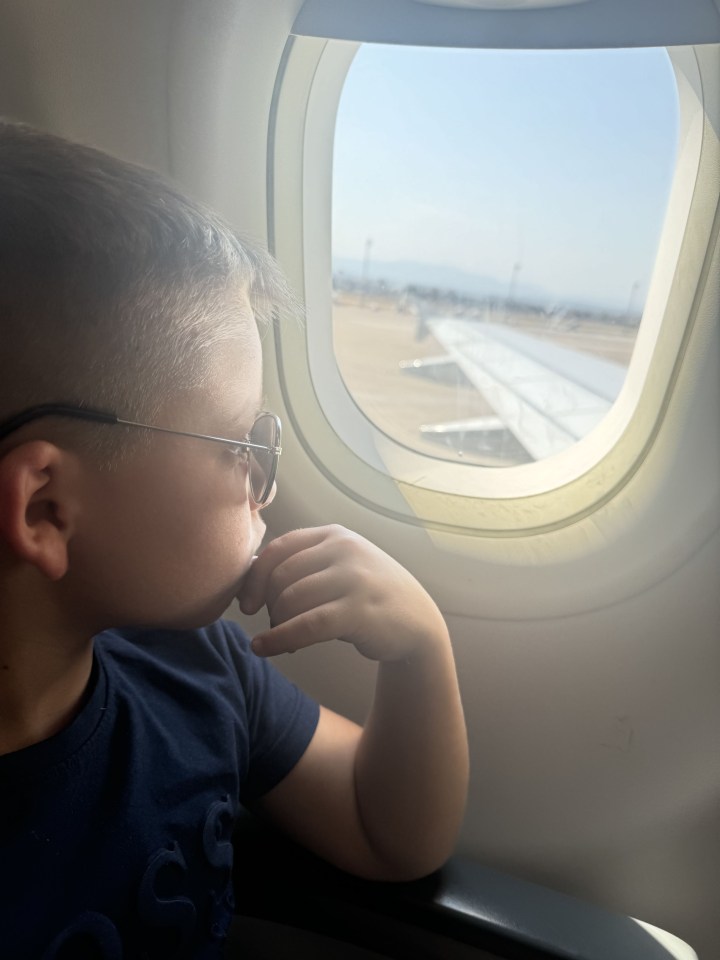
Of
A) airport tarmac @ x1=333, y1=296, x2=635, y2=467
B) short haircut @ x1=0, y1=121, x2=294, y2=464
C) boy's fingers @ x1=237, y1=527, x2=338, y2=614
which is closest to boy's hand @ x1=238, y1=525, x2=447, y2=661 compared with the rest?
boy's fingers @ x1=237, y1=527, x2=338, y2=614

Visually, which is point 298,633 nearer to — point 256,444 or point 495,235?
point 256,444

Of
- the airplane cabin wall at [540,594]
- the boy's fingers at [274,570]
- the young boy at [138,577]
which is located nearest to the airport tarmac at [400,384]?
the airplane cabin wall at [540,594]

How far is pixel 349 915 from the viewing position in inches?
39.3

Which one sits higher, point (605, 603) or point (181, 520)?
point (181, 520)

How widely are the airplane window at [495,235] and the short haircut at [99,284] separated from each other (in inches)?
17.0

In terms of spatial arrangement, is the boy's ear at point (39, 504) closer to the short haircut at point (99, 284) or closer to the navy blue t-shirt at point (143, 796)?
the short haircut at point (99, 284)

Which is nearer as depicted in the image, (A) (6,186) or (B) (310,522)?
(A) (6,186)

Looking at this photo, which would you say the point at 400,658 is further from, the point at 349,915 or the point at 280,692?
the point at 349,915

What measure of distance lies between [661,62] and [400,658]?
0.77 metres

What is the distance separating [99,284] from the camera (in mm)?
684

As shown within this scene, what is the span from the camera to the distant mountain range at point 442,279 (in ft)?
3.77

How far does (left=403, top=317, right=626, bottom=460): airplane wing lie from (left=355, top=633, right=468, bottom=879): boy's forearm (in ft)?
1.31

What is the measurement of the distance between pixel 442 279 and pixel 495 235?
3.7 inches

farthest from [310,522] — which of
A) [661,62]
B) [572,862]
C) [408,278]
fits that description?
[661,62]
